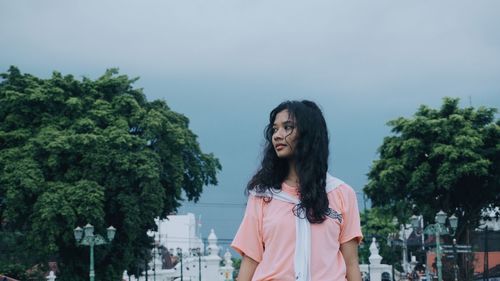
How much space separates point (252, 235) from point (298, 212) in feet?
0.73

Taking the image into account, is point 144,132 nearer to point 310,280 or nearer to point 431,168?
point 431,168

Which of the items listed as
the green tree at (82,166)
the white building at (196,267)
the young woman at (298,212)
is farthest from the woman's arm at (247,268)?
the white building at (196,267)

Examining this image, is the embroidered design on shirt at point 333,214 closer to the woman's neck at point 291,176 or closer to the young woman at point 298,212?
the young woman at point 298,212

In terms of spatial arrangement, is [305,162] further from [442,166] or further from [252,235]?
[442,166]

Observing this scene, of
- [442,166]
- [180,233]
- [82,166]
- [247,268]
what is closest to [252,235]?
[247,268]

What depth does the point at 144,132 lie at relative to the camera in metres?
30.7

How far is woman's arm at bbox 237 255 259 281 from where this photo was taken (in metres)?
3.03

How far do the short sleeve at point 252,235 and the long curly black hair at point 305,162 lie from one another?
8 centimetres

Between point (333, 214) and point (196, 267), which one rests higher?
point (196, 267)

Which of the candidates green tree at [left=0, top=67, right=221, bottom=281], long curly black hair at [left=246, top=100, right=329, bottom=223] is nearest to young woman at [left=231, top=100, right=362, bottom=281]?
long curly black hair at [left=246, top=100, right=329, bottom=223]

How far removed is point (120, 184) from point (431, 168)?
1170 cm

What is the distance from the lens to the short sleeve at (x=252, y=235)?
303cm

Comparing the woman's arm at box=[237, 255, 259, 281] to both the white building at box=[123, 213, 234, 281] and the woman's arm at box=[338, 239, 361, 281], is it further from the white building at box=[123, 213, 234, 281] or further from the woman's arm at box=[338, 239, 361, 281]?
the white building at box=[123, 213, 234, 281]

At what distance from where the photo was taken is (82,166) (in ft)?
96.2
